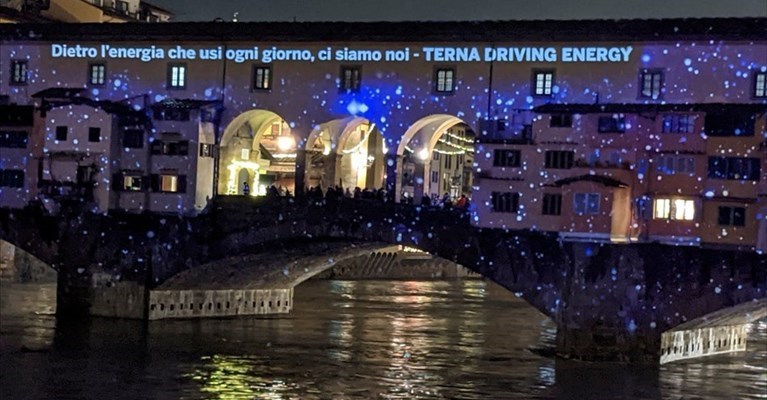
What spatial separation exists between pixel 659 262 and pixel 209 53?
1919 cm

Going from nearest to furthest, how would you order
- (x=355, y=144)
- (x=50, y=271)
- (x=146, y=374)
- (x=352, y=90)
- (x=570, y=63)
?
(x=146, y=374) → (x=570, y=63) → (x=352, y=90) → (x=355, y=144) → (x=50, y=271)

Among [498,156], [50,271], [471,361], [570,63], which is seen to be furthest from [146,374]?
[50,271]

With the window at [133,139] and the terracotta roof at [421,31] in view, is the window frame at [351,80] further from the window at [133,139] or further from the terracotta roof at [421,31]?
the window at [133,139]

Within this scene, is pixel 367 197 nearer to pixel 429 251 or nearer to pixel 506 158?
pixel 429 251

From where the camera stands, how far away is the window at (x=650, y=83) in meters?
51.2

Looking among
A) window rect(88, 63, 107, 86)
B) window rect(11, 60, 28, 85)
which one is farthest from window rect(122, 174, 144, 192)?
window rect(11, 60, 28, 85)

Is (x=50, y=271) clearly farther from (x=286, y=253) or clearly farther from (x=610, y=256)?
(x=610, y=256)

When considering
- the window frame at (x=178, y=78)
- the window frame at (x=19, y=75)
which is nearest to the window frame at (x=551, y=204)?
the window frame at (x=178, y=78)

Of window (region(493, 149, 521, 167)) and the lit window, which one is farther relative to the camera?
the lit window

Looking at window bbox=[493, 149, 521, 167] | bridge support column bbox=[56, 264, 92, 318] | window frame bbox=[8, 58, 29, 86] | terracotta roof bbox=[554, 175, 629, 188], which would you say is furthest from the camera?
window frame bbox=[8, 58, 29, 86]

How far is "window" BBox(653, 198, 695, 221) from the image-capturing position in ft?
163

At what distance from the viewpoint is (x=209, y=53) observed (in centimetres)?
5791

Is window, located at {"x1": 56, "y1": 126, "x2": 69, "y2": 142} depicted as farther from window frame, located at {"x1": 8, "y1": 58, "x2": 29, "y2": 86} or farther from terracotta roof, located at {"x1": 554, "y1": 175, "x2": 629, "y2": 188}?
terracotta roof, located at {"x1": 554, "y1": 175, "x2": 629, "y2": 188}

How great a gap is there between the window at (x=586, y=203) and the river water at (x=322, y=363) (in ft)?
16.6
